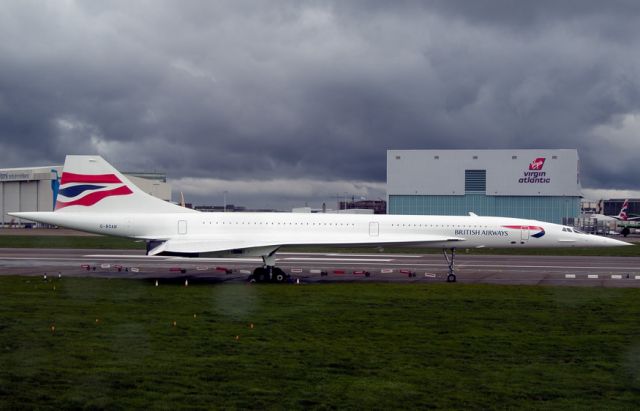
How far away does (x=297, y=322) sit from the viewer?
48.2ft

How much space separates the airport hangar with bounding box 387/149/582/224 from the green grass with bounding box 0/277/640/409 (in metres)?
63.6

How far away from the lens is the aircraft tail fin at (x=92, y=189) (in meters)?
25.3

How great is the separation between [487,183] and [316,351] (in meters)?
73.8

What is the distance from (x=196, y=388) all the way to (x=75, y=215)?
59.1 feet

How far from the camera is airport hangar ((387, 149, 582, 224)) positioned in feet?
264

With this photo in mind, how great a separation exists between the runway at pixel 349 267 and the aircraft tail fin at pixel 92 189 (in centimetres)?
300

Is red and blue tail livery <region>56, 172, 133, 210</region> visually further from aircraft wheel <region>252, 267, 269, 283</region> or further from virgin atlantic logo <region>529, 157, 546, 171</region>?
virgin atlantic logo <region>529, 157, 546, 171</region>

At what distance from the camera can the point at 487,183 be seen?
81875mm

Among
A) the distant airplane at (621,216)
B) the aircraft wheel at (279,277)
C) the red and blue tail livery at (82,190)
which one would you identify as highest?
the distant airplane at (621,216)

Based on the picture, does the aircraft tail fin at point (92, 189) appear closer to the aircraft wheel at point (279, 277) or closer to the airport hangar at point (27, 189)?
the aircraft wheel at point (279, 277)

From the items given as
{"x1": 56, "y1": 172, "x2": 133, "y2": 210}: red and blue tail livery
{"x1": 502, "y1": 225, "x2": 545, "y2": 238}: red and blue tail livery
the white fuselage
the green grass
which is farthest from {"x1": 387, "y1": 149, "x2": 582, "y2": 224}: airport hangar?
the green grass

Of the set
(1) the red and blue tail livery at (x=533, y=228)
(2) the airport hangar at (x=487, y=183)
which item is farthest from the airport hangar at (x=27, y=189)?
(1) the red and blue tail livery at (x=533, y=228)

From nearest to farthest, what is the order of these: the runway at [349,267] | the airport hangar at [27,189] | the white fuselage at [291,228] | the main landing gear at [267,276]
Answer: the main landing gear at [267,276], the white fuselage at [291,228], the runway at [349,267], the airport hangar at [27,189]

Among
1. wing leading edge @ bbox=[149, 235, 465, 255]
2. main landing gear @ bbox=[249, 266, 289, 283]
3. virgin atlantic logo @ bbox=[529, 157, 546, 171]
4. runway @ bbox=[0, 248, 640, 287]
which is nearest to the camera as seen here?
wing leading edge @ bbox=[149, 235, 465, 255]
